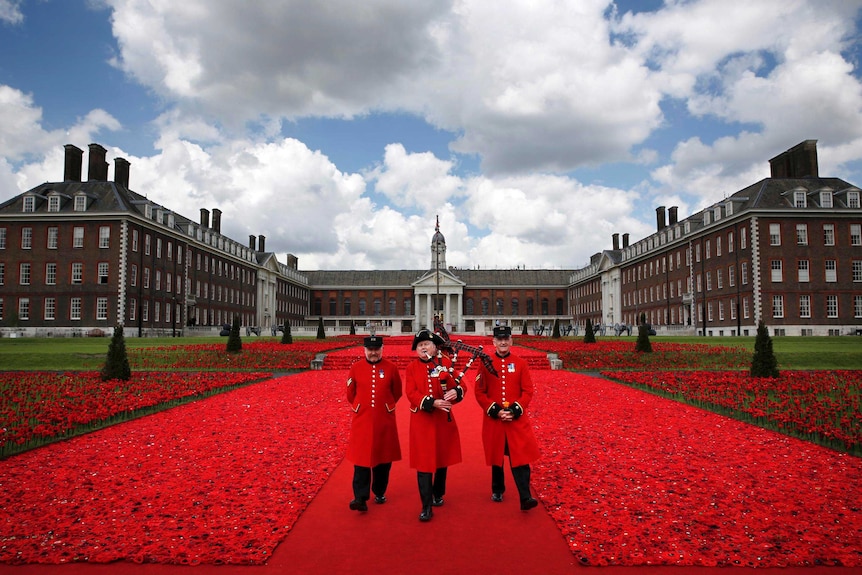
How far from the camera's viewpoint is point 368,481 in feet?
17.9

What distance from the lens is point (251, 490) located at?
605 centimetres

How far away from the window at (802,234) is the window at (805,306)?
392 centimetres

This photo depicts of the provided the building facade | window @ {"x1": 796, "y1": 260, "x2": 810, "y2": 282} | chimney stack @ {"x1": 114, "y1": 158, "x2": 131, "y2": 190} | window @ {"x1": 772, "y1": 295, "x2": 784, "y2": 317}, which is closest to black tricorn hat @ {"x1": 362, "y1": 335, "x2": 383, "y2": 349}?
the building facade

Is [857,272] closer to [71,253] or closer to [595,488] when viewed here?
[595,488]

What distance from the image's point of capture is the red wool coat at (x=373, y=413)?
5402 mm

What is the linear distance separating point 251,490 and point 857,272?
48016mm

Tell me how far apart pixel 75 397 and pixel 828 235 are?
1856 inches

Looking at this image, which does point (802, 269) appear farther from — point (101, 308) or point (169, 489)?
point (101, 308)

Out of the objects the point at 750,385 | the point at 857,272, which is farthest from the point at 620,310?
the point at 750,385

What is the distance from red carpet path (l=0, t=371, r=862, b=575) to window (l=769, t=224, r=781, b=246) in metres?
42.7

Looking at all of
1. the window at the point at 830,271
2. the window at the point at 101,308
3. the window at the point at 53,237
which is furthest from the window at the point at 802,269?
the window at the point at 53,237

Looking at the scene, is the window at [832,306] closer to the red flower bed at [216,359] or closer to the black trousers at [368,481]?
the red flower bed at [216,359]

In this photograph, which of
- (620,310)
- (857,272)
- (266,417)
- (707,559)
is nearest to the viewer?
(707,559)

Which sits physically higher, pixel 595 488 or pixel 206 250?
pixel 206 250
